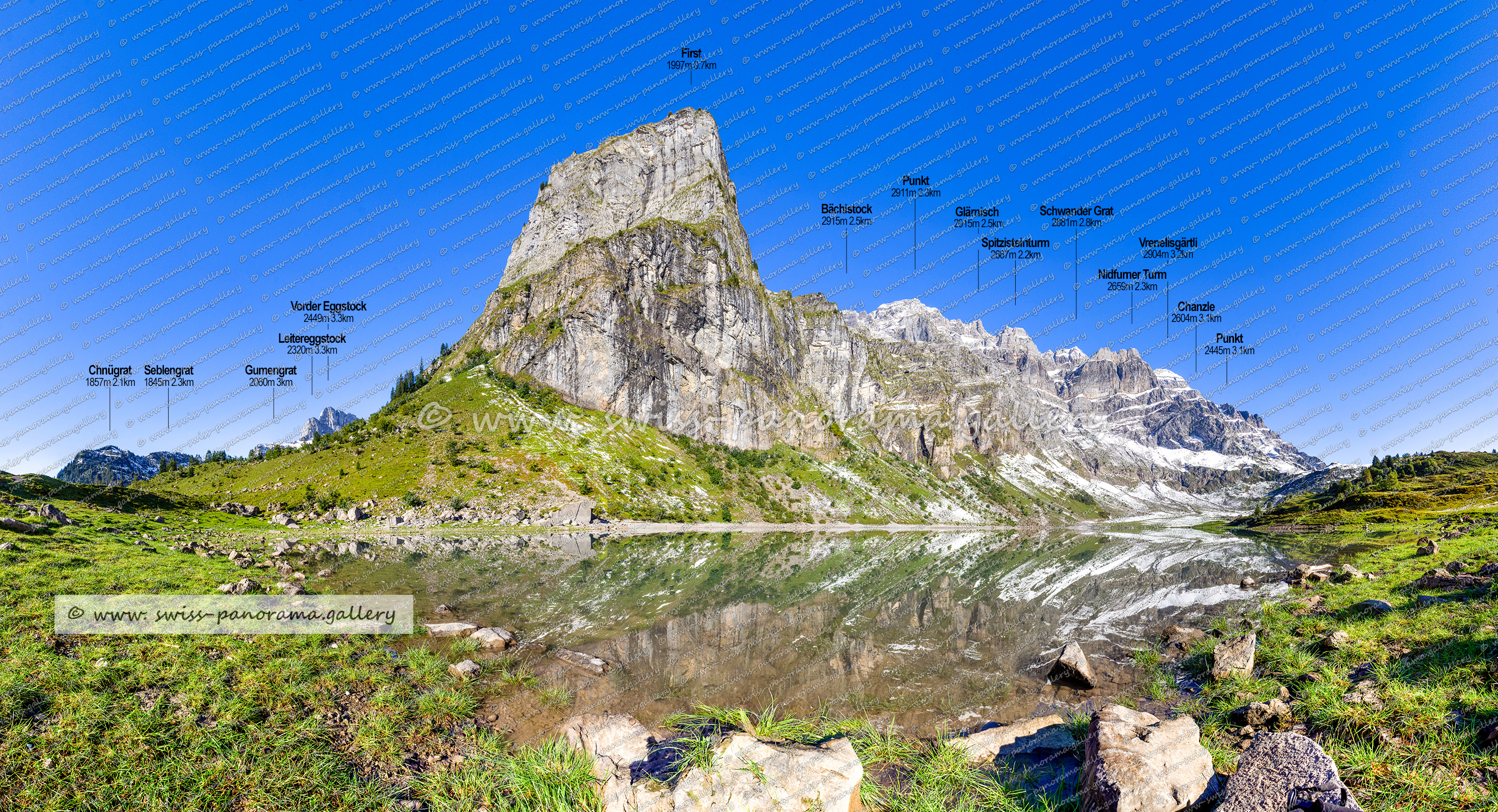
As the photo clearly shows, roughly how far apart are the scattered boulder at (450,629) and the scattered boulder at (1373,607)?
27464 millimetres

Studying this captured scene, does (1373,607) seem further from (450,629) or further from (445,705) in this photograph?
(450,629)

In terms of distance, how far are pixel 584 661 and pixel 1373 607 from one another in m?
23.7

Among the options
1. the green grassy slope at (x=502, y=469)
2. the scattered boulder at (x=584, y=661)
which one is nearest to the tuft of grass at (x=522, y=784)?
the scattered boulder at (x=584, y=661)

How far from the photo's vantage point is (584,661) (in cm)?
1625

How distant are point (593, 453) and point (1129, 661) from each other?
133m

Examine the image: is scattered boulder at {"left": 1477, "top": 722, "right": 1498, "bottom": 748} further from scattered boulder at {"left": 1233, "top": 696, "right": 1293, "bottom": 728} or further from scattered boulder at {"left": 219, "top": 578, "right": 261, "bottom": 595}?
scattered boulder at {"left": 219, "top": 578, "right": 261, "bottom": 595}

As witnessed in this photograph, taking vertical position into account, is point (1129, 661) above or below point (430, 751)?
below

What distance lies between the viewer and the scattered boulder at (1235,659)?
13.0m

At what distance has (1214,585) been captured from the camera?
3212 centimetres

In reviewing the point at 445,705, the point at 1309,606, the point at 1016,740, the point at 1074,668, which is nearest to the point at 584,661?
the point at 445,705

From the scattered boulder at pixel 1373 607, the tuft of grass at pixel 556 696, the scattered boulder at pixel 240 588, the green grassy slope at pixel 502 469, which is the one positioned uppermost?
the green grassy slope at pixel 502 469

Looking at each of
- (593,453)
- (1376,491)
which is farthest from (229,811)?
(1376,491)

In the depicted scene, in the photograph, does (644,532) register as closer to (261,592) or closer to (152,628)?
(261,592)

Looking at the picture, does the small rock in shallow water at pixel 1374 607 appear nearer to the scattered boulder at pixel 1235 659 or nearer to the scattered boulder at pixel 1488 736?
the scattered boulder at pixel 1235 659
